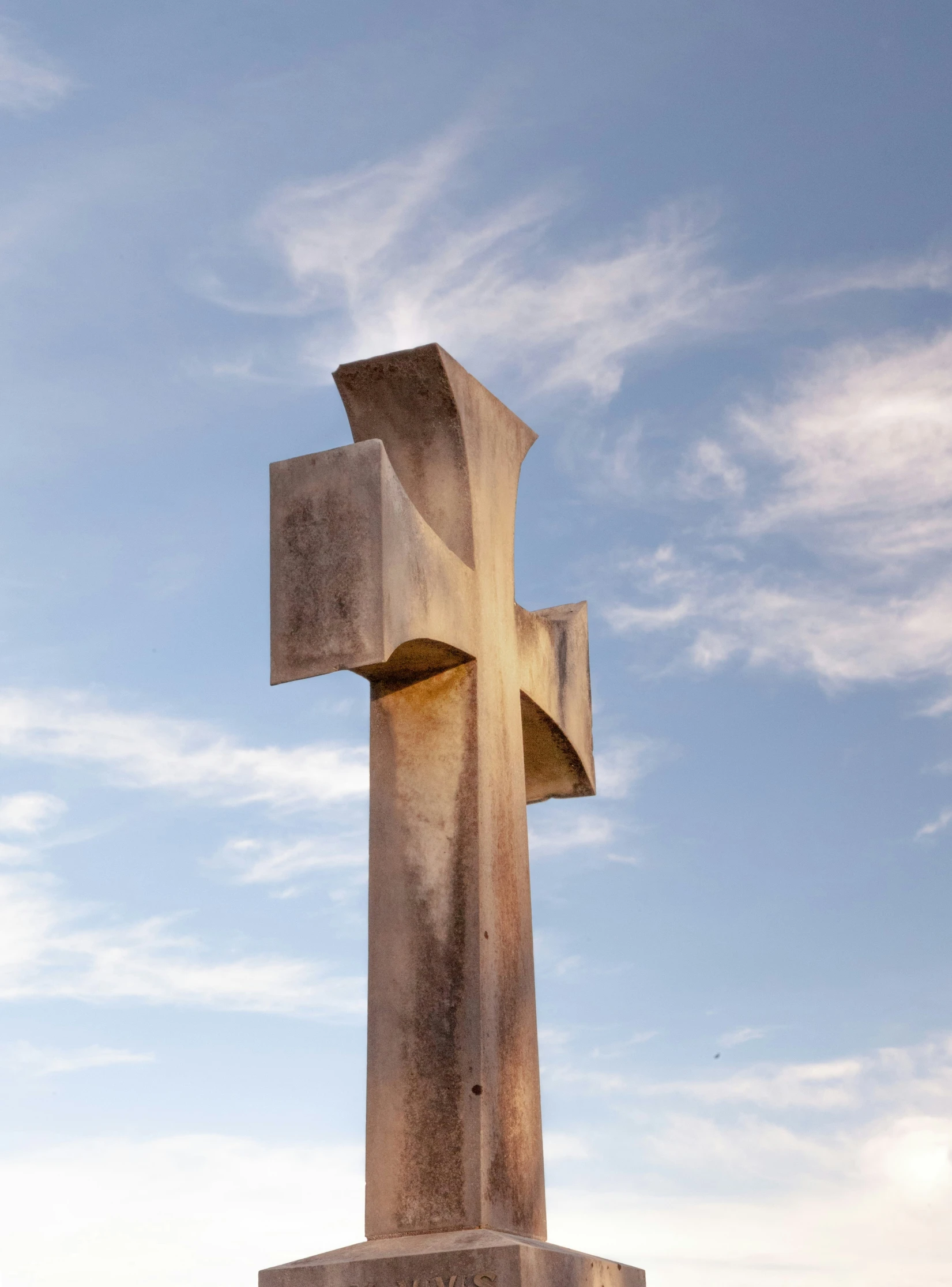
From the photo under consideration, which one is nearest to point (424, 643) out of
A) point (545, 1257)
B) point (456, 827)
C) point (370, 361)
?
point (456, 827)

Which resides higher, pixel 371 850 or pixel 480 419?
pixel 480 419

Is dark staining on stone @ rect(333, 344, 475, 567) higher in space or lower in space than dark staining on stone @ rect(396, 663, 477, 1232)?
higher

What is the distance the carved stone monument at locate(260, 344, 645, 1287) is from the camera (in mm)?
5469

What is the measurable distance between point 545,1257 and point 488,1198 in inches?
13.1

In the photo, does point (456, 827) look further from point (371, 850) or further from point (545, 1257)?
point (545, 1257)

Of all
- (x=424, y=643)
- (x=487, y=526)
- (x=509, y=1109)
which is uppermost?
(x=487, y=526)

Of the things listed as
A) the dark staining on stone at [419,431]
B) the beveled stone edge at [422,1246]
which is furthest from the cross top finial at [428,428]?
the beveled stone edge at [422,1246]

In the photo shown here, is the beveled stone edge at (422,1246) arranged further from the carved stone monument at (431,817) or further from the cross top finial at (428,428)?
the cross top finial at (428,428)

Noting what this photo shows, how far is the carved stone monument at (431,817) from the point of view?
17.9 ft

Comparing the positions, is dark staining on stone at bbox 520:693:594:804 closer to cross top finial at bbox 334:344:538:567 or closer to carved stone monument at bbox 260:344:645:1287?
carved stone monument at bbox 260:344:645:1287

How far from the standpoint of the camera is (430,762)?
20.0 ft

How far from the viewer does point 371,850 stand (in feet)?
19.7

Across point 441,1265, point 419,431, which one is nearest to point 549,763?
point 419,431

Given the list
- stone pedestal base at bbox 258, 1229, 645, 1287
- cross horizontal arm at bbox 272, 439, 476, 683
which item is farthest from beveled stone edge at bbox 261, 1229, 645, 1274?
cross horizontal arm at bbox 272, 439, 476, 683
